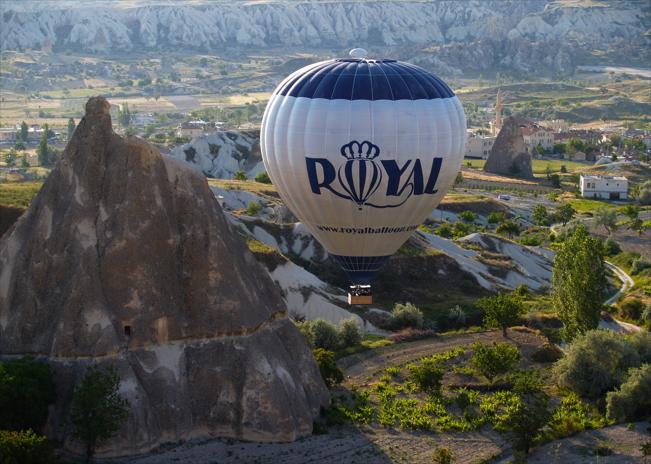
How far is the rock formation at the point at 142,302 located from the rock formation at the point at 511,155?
256 feet

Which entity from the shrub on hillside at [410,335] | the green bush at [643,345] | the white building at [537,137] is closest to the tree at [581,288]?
the green bush at [643,345]

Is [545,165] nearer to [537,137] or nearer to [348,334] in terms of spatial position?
[537,137]

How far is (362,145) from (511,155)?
70.6 meters

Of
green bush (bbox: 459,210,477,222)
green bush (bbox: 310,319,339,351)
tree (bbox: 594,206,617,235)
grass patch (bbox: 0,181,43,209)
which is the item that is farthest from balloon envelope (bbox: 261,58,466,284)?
tree (bbox: 594,206,617,235)

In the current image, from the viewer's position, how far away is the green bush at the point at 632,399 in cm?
3375

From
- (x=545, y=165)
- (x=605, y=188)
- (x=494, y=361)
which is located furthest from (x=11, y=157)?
(x=494, y=361)

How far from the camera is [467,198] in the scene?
279ft

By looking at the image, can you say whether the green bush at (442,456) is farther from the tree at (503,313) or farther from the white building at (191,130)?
the white building at (191,130)

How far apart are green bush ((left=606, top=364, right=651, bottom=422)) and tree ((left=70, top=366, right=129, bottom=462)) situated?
14.1m

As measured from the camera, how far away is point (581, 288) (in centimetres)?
4147

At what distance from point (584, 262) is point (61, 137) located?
3991 inches

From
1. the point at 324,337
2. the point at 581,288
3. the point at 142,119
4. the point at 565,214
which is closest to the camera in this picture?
the point at 324,337

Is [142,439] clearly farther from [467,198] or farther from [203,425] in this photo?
[467,198]

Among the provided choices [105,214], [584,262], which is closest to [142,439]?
[105,214]
